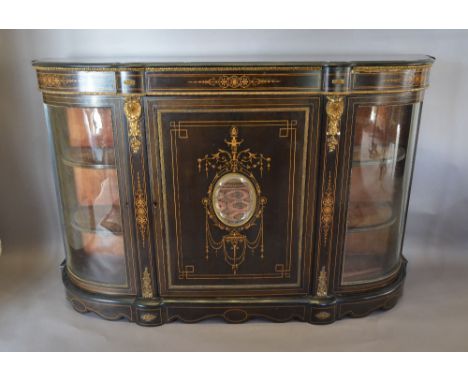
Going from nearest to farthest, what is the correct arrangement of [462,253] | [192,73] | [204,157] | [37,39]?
[192,73]
[204,157]
[37,39]
[462,253]

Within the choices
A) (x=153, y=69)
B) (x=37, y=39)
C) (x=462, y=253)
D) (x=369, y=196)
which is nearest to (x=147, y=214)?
(x=153, y=69)

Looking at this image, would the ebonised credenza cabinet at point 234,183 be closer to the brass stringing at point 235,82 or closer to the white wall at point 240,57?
the brass stringing at point 235,82

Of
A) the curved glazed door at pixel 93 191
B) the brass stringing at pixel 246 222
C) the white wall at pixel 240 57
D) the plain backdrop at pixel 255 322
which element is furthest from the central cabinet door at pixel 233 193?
the white wall at pixel 240 57

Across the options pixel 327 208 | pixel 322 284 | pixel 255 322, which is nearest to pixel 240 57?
pixel 327 208

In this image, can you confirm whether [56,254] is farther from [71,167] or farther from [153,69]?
[153,69]

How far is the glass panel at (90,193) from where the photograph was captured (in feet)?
7.09

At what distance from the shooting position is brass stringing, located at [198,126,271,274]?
210cm

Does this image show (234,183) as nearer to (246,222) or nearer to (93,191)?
(246,222)

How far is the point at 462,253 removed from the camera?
3004mm

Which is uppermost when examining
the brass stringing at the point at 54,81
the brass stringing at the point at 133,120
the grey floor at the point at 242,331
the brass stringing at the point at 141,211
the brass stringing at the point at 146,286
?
the brass stringing at the point at 54,81

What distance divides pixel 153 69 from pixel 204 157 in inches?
18.1

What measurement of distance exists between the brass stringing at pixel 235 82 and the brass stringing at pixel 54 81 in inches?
23.0

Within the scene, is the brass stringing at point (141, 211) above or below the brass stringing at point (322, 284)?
above

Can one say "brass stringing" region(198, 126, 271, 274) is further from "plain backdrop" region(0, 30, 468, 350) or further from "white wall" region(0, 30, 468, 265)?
"white wall" region(0, 30, 468, 265)
